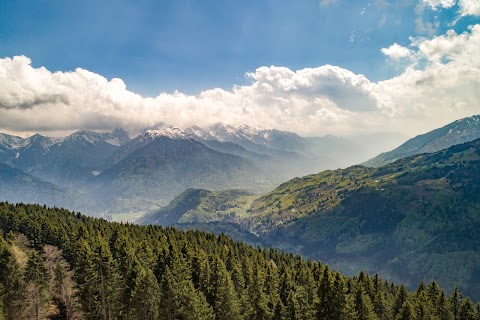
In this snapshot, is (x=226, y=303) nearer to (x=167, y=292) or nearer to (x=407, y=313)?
(x=167, y=292)

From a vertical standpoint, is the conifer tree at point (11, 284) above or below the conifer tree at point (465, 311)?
above

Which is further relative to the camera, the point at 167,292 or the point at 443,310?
the point at 443,310

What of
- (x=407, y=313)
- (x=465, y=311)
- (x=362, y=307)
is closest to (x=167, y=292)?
(x=362, y=307)

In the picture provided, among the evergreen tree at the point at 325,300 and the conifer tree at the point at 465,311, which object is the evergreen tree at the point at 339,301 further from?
the conifer tree at the point at 465,311

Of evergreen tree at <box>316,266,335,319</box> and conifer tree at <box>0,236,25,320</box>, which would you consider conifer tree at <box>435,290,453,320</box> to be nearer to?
evergreen tree at <box>316,266,335,319</box>

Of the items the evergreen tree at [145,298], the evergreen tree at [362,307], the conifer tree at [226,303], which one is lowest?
the evergreen tree at [362,307]

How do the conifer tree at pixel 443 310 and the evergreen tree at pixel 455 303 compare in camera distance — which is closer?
the conifer tree at pixel 443 310

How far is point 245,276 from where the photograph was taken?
340ft

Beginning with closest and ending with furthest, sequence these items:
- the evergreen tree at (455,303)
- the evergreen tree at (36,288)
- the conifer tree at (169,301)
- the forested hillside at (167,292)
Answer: the conifer tree at (169,301), the forested hillside at (167,292), the evergreen tree at (36,288), the evergreen tree at (455,303)

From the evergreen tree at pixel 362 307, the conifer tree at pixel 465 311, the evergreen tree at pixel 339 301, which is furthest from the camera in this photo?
the conifer tree at pixel 465 311

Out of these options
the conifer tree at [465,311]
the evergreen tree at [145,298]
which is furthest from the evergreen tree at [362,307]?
the evergreen tree at [145,298]

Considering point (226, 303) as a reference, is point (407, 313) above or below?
below

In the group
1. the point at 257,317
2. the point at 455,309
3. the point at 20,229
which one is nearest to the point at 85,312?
the point at 257,317

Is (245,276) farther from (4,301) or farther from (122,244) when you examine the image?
(4,301)
